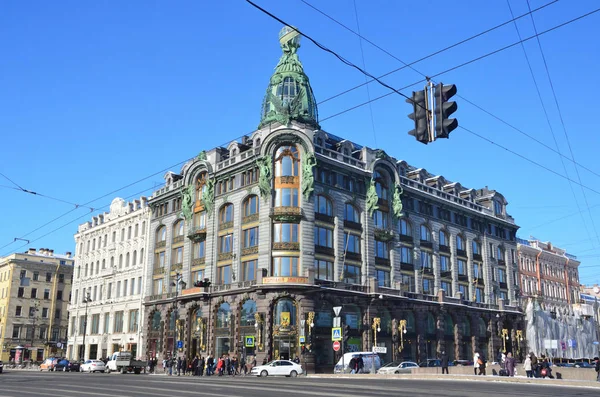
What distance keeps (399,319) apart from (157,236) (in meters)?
32.0

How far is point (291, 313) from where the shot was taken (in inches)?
2244

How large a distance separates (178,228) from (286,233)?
19.4 meters

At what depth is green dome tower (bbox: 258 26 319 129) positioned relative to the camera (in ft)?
214

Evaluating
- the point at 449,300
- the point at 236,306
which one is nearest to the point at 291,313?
the point at 236,306

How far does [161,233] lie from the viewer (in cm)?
7712

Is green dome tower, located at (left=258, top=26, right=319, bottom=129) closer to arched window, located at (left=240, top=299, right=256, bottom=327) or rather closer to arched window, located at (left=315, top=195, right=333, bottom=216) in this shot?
arched window, located at (left=315, top=195, right=333, bottom=216)

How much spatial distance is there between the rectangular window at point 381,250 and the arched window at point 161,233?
26538mm

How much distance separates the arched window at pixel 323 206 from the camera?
61.8 metres

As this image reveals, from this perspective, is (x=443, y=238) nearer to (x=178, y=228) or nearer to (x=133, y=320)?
(x=178, y=228)

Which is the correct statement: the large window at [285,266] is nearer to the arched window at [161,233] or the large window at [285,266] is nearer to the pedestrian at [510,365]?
the arched window at [161,233]

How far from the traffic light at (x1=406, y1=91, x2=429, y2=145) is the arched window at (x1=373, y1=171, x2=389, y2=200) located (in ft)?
165

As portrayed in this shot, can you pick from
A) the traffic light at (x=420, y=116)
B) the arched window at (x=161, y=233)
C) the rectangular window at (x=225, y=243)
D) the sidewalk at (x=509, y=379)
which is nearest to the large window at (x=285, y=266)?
the rectangular window at (x=225, y=243)

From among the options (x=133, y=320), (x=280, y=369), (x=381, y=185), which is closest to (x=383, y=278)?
(x=381, y=185)

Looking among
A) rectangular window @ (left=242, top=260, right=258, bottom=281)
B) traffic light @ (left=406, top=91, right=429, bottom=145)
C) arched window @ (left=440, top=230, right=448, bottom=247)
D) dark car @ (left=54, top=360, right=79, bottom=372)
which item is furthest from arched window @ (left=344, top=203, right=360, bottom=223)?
traffic light @ (left=406, top=91, right=429, bottom=145)
